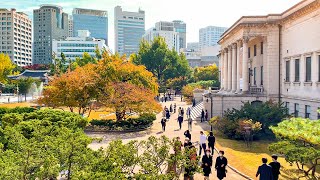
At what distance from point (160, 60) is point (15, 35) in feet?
361

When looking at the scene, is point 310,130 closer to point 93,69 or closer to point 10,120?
point 10,120

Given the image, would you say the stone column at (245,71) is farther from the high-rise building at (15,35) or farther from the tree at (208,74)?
the high-rise building at (15,35)

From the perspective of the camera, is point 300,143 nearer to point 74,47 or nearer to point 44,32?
point 74,47

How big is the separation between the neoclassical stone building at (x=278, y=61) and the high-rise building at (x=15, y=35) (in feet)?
436

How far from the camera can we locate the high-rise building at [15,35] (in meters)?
153

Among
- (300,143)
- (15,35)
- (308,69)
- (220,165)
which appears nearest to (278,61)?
(308,69)

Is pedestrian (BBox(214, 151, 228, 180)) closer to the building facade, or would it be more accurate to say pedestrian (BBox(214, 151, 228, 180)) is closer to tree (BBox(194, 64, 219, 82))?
tree (BBox(194, 64, 219, 82))

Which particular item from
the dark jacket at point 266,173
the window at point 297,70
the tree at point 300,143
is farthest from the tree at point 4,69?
the dark jacket at point 266,173

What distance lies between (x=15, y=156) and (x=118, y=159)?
2.88m

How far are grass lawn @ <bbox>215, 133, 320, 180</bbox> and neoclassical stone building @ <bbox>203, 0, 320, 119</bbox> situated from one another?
22.9 feet

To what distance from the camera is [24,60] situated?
548ft

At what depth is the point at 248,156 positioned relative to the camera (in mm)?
20375

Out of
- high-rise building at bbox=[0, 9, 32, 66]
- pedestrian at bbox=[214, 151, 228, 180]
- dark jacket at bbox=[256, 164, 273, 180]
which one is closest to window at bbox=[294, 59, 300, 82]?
pedestrian at bbox=[214, 151, 228, 180]

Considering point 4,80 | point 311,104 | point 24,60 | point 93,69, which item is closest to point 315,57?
point 311,104
